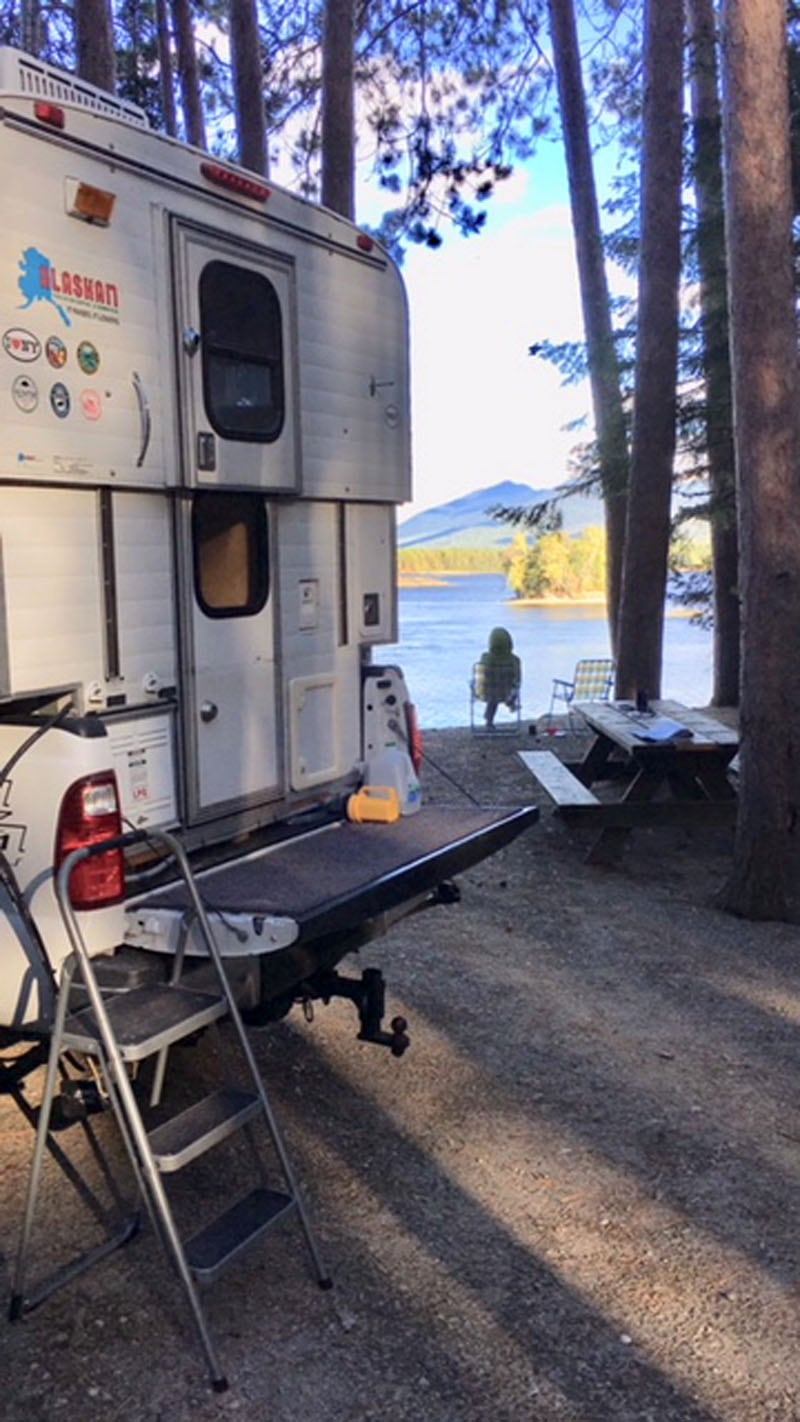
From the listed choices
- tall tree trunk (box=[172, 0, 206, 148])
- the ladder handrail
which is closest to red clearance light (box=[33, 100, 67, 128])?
the ladder handrail

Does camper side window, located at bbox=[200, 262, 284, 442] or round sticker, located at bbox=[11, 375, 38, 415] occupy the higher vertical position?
camper side window, located at bbox=[200, 262, 284, 442]

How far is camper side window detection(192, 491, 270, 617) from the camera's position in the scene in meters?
4.04

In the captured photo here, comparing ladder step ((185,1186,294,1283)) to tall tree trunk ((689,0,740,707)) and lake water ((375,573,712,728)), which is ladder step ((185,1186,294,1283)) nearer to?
lake water ((375,573,712,728))

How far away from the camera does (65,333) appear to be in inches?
132

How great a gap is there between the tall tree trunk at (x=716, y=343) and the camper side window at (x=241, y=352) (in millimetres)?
6912

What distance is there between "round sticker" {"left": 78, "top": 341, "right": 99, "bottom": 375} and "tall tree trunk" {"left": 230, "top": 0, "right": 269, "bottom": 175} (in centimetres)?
1016

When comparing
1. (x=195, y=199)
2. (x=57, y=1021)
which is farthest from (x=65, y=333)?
(x=57, y=1021)

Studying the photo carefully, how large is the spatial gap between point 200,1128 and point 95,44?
990cm

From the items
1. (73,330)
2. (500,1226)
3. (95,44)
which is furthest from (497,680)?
(73,330)

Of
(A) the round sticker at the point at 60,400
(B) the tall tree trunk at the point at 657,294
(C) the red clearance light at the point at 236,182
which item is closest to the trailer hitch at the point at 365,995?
(A) the round sticker at the point at 60,400

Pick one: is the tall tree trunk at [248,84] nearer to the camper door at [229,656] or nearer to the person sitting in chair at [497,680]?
the person sitting in chair at [497,680]

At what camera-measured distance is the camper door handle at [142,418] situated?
11.9 ft

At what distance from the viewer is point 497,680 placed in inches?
501

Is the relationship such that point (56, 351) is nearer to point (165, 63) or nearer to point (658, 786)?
point (658, 786)
